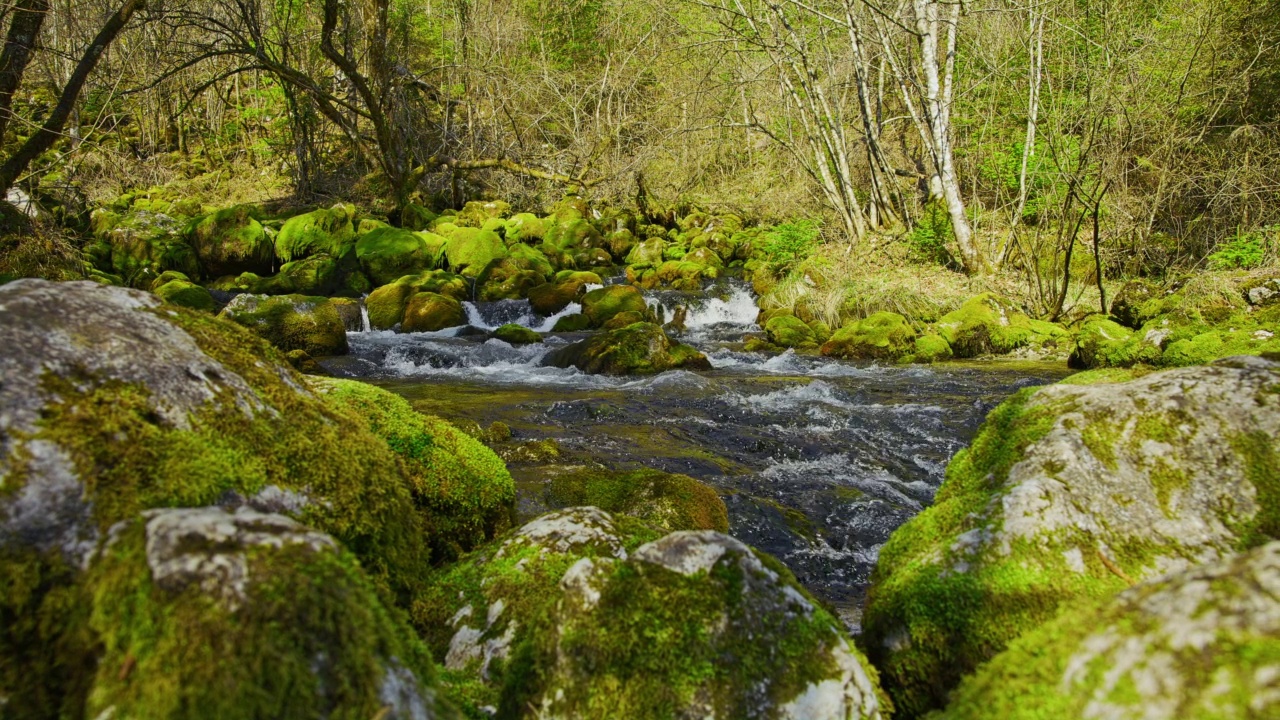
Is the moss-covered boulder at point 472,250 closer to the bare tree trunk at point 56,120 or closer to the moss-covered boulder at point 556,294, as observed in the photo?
the moss-covered boulder at point 556,294

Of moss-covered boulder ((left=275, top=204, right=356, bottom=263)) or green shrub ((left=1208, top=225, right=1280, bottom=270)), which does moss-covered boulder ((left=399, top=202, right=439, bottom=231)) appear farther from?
green shrub ((left=1208, top=225, right=1280, bottom=270))

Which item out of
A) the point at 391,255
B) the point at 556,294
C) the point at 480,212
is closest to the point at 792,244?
the point at 556,294

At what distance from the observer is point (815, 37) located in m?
17.9

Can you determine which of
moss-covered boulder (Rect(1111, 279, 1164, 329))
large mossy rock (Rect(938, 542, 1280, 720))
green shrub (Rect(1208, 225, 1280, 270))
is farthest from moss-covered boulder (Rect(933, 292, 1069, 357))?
large mossy rock (Rect(938, 542, 1280, 720))

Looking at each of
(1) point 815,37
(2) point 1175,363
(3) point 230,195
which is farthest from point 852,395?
(3) point 230,195

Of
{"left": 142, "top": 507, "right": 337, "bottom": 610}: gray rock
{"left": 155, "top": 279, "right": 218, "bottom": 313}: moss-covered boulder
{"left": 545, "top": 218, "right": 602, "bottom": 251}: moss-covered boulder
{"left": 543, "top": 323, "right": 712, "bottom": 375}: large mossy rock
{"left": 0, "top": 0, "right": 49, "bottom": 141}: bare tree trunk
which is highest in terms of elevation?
{"left": 0, "top": 0, "right": 49, "bottom": 141}: bare tree trunk

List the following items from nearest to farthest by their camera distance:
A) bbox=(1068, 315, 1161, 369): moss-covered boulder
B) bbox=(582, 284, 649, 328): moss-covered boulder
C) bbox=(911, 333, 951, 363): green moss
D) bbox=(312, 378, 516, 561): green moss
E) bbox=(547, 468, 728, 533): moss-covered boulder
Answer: bbox=(312, 378, 516, 561): green moss, bbox=(547, 468, 728, 533): moss-covered boulder, bbox=(1068, 315, 1161, 369): moss-covered boulder, bbox=(911, 333, 951, 363): green moss, bbox=(582, 284, 649, 328): moss-covered boulder

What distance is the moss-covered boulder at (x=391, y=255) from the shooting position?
692 inches

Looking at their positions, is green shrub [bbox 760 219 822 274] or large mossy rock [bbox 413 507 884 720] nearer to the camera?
large mossy rock [bbox 413 507 884 720]

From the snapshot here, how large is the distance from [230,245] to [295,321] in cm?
808

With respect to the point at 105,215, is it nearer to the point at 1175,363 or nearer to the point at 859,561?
the point at 859,561

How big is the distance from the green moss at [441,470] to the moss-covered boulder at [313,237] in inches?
643

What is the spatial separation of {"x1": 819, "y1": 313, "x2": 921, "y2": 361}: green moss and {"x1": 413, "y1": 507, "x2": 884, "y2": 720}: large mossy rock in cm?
1078

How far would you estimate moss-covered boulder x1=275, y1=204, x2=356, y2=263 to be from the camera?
18484 millimetres
